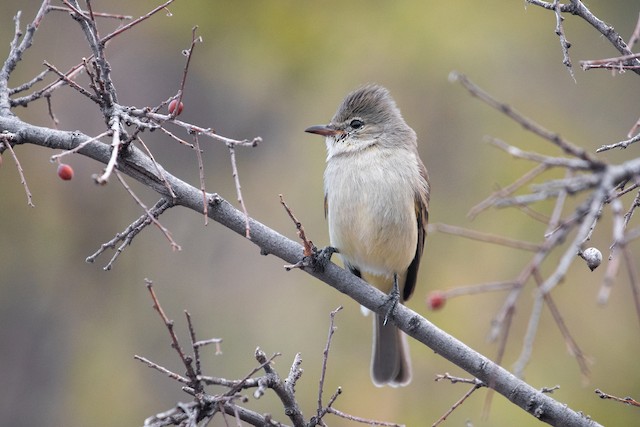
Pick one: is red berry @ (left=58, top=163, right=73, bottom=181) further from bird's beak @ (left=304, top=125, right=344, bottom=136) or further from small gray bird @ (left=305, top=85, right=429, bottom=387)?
bird's beak @ (left=304, top=125, right=344, bottom=136)

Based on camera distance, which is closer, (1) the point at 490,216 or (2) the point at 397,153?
(2) the point at 397,153

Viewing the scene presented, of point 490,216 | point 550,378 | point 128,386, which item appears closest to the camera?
point 550,378

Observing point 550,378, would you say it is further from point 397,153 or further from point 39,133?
point 39,133

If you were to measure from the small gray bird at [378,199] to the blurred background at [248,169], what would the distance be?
4.09ft

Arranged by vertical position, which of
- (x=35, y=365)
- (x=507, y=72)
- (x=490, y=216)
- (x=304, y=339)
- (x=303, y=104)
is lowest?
(x=35, y=365)

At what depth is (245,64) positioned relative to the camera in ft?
27.5

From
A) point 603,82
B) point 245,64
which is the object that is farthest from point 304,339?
point 603,82

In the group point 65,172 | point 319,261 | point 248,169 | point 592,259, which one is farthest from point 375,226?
point 248,169

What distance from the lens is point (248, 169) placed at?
27.2 feet

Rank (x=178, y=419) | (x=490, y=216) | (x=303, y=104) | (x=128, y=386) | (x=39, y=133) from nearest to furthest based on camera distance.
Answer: (x=178, y=419) < (x=39, y=133) < (x=490, y=216) < (x=128, y=386) < (x=303, y=104)

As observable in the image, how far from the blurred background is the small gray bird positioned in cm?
125

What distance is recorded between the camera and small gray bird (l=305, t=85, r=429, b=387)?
5.04 meters

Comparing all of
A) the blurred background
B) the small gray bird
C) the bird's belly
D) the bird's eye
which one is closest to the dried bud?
the small gray bird

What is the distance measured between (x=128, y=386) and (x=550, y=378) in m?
3.86
